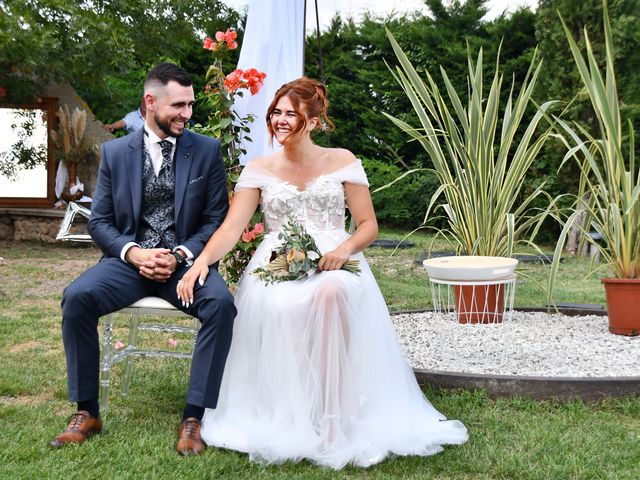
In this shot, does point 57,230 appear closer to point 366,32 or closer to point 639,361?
point 366,32

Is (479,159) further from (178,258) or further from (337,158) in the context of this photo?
(178,258)

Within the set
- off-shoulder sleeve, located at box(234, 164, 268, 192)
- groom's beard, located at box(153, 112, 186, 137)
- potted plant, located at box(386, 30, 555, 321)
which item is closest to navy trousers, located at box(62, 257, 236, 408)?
off-shoulder sleeve, located at box(234, 164, 268, 192)

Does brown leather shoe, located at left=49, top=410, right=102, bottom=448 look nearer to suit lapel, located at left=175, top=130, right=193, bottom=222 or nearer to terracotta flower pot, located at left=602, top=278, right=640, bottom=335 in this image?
suit lapel, located at left=175, top=130, right=193, bottom=222

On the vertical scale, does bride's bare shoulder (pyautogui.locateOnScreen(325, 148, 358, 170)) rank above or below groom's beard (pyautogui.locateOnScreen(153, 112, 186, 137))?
below

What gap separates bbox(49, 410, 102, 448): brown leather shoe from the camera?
270 centimetres

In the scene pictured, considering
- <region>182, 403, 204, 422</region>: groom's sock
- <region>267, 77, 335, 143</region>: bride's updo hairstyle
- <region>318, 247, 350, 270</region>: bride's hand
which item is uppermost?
<region>267, 77, 335, 143</region>: bride's updo hairstyle

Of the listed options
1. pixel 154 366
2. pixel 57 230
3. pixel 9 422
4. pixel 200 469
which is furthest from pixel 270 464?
pixel 57 230

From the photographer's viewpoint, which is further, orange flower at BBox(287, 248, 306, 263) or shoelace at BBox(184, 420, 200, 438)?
orange flower at BBox(287, 248, 306, 263)

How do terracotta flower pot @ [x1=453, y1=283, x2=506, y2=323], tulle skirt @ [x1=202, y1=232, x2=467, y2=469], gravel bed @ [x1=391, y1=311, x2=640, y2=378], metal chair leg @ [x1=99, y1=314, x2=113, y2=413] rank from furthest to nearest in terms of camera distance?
1. terracotta flower pot @ [x1=453, y1=283, x2=506, y2=323]
2. gravel bed @ [x1=391, y1=311, x2=640, y2=378]
3. metal chair leg @ [x1=99, y1=314, x2=113, y2=413]
4. tulle skirt @ [x1=202, y1=232, x2=467, y2=469]

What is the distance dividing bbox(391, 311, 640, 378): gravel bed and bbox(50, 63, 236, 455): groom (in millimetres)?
1238

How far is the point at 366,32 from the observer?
11.9m

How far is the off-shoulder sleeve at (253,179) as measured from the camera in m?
3.22

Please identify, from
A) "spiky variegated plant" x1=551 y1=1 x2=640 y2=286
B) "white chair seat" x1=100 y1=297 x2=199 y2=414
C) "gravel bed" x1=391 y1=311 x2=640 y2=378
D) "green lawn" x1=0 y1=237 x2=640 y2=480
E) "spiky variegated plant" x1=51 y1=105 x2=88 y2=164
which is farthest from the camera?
"spiky variegated plant" x1=51 y1=105 x2=88 y2=164

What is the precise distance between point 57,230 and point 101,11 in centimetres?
274
